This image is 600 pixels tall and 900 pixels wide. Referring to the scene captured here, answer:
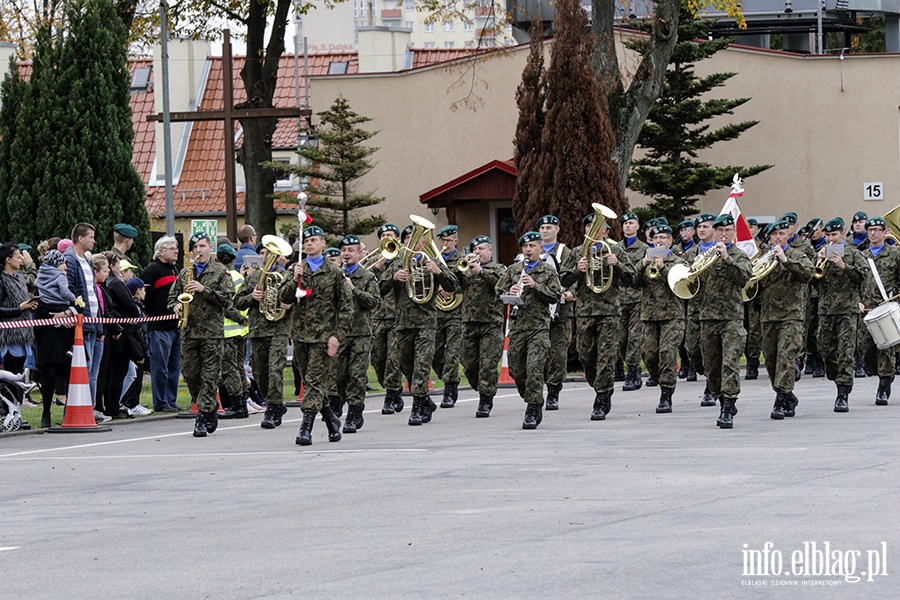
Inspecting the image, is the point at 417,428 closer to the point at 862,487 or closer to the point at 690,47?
the point at 862,487

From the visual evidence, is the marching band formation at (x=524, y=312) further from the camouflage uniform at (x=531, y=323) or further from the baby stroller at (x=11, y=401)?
the baby stroller at (x=11, y=401)

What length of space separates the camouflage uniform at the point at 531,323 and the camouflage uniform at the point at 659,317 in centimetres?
216

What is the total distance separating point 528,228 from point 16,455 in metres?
12.4

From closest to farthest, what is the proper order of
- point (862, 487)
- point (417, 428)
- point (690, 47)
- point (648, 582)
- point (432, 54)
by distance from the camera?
point (648, 582)
point (862, 487)
point (417, 428)
point (690, 47)
point (432, 54)

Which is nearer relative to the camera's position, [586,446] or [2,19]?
[586,446]

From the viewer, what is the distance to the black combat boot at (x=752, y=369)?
22.0 meters

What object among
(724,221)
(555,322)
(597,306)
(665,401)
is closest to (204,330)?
(555,322)

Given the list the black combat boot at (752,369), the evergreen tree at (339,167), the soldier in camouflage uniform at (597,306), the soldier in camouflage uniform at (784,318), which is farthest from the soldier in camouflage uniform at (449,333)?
the evergreen tree at (339,167)

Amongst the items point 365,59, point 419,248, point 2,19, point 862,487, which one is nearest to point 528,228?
point 419,248

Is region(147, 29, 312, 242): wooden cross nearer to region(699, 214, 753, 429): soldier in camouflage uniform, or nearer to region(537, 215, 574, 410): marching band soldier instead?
region(537, 215, 574, 410): marching band soldier

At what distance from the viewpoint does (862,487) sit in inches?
416

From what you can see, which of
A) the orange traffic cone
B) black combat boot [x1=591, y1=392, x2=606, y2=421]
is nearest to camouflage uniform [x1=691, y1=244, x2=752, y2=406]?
black combat boot [x1=591, y1=392, x2=606, y2=421]

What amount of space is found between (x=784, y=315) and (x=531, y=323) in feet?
8.14

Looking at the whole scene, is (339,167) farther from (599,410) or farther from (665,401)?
(599,410)
